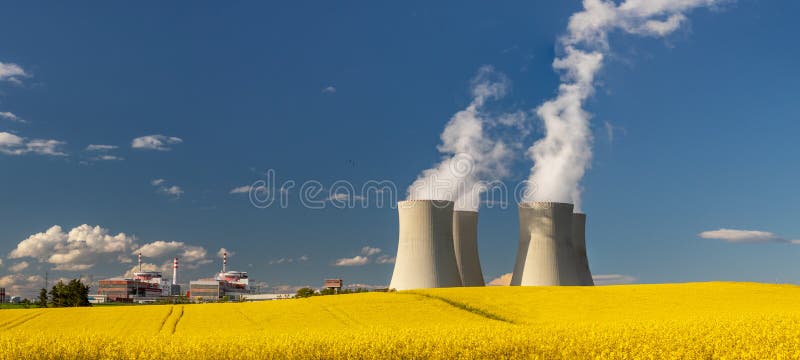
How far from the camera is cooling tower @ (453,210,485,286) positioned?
58.0 meters

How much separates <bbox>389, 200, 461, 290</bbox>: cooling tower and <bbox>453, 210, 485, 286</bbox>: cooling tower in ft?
28.1

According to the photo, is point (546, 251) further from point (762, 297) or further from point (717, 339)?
point (717, 339)

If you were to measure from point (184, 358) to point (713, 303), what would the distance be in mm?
31103

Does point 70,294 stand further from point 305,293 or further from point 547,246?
point 547,246

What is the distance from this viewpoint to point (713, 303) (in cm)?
3766

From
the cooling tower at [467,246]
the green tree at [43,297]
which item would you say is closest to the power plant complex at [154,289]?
the green tree at [43,297]

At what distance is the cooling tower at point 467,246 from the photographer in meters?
58.0

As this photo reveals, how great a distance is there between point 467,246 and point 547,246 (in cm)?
806

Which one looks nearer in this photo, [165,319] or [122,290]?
[165,319]

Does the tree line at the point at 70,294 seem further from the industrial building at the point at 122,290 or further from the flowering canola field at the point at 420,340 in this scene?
the industrial building at the point at 122,290

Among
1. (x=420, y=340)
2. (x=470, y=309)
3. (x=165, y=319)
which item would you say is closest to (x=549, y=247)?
(x=470, y=309)

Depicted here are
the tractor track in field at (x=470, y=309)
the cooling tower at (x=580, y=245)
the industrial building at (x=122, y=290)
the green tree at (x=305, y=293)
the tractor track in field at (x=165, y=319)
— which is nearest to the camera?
the tractor track in field at (x=165, y=319)

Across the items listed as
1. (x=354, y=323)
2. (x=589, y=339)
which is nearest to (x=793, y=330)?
(x=589, y=339)

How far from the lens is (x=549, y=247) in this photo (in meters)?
52.3
